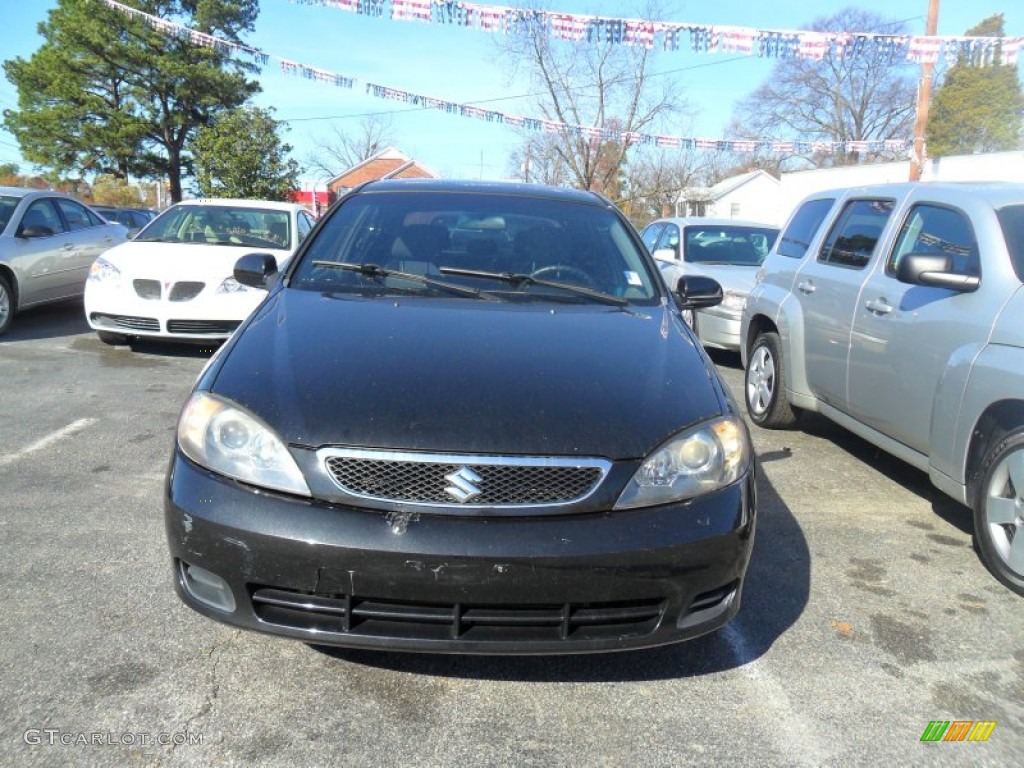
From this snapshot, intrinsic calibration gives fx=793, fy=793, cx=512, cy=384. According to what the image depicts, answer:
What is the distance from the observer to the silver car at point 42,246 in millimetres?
8141

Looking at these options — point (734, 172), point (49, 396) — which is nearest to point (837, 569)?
point (49, 396)

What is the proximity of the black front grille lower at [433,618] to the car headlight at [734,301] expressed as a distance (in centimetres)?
627

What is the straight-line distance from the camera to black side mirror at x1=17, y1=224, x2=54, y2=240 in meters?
8.31

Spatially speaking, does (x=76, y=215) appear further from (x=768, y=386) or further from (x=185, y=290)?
(x=768, y=386)

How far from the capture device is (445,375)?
A: 8.01 ft

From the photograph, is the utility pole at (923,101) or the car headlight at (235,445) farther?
the utility pole at (923,101)

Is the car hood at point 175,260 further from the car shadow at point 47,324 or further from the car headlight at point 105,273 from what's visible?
the car shadow at point 47,324

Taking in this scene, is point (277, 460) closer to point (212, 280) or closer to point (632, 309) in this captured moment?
point (632, 309)

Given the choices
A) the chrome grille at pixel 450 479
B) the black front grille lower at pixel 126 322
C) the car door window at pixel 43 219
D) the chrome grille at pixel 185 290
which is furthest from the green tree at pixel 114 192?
the chrome grille at pixel 450 479

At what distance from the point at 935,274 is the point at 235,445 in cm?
316

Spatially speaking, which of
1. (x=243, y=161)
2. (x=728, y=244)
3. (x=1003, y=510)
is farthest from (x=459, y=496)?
(x=243, y=161)

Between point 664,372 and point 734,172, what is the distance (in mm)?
58594

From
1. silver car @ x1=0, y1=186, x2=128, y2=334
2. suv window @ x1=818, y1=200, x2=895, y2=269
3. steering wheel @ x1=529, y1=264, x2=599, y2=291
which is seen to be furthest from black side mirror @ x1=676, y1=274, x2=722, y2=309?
silver car @ x1=0, y1=186, x2=128, y2=334

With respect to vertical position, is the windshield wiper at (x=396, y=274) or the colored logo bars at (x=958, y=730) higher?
the windshield wiper at (x=396, y=274)
